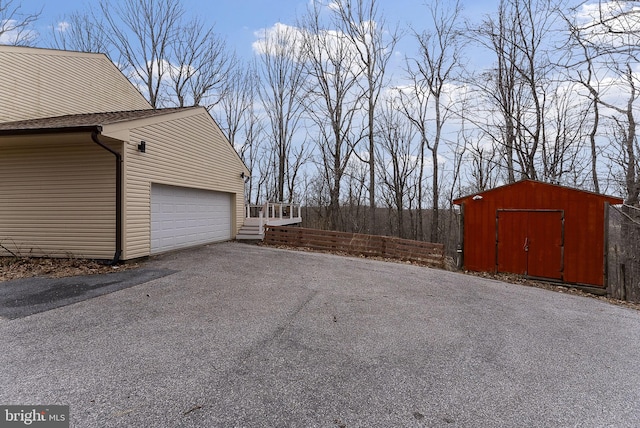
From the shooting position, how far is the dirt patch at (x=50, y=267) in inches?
233

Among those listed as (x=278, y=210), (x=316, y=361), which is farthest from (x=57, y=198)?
(x=278, y=210)

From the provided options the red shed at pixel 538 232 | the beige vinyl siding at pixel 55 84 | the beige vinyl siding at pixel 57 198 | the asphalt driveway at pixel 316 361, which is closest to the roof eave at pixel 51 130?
the beige vinyl siding at pixel 57 198

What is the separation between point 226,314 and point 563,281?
8.77 meters

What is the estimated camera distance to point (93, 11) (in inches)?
652

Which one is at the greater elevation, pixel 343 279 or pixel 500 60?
pixel 500 60

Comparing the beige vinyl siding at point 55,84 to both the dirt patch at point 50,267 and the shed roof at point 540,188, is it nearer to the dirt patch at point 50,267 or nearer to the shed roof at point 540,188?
the dirt patch at point 50,267

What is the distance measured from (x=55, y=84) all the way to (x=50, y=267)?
20.2 ft

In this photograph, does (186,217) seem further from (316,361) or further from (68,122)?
(316,361)

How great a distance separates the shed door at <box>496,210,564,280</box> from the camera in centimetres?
852

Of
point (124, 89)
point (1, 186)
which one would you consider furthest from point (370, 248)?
point (124, 89)

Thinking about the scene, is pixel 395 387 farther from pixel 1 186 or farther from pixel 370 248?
pixel 1 186

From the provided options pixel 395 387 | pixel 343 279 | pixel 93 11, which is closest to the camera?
pixel 395 387

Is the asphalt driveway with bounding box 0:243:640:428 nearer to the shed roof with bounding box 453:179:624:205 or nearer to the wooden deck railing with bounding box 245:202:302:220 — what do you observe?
the shed roof with bounding box 453:179:624:205

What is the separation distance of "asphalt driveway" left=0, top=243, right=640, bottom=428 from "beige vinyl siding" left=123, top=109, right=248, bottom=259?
108 inches
